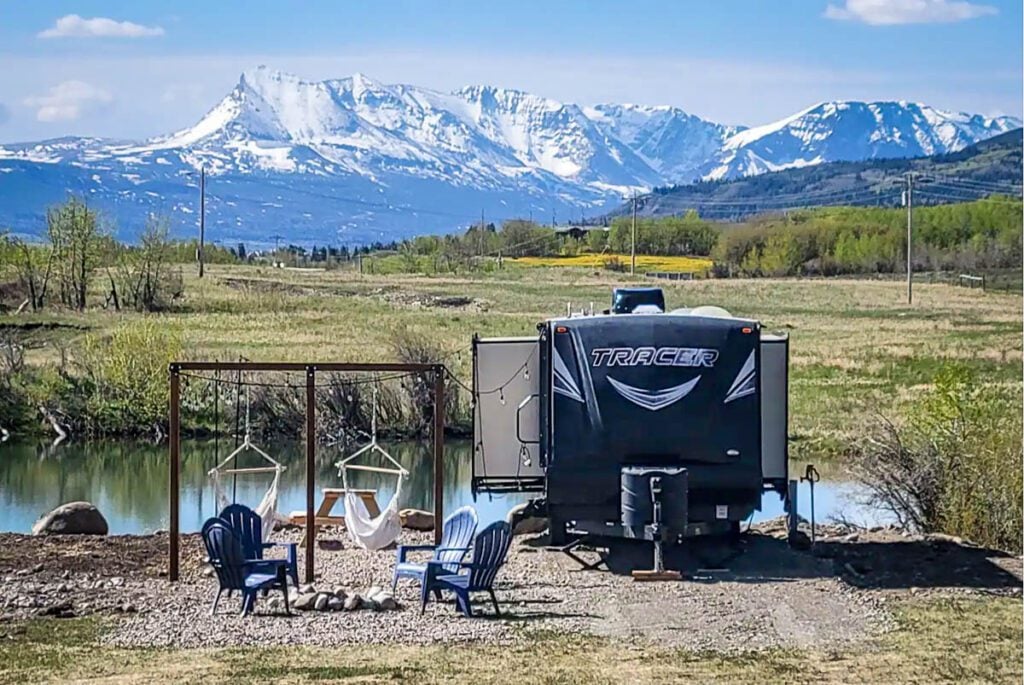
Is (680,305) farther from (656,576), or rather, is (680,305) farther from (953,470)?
(656,576)

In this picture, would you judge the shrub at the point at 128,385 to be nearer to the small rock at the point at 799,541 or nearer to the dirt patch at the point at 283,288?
the small rock at the point at 799,541

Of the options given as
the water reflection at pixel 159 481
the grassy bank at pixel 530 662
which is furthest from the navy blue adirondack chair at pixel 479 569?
the water reflection at pixel 159 481

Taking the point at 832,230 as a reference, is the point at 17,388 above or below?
below

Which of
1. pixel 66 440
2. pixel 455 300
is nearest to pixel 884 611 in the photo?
pixel 66 440

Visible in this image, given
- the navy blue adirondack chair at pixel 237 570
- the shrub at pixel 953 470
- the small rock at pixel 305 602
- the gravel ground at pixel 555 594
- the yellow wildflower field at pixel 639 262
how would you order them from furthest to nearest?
the yellow wildflower field at pixel 639 262, the shrub at pixel 953 470, the small rock at pixel 305 602, the navy blue adirondack chair at pixel 237 570, the gravel ground at pixel 555 594

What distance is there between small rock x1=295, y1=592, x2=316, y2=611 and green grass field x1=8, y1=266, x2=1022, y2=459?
70.9ft

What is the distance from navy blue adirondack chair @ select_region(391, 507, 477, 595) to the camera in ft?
51.2

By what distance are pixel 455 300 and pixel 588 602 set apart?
190ft

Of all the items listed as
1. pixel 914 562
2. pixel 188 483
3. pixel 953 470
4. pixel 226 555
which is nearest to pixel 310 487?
pixel 226 555

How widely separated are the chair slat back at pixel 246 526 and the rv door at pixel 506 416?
10.6 feet

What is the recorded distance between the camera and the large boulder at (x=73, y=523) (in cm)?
2183

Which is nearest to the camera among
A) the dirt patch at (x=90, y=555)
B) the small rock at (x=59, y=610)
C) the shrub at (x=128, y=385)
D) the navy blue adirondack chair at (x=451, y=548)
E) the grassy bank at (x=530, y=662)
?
the grassy bank at (x=530, y=662)

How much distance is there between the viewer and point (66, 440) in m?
39.7

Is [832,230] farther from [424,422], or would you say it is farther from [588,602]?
[588,602]
